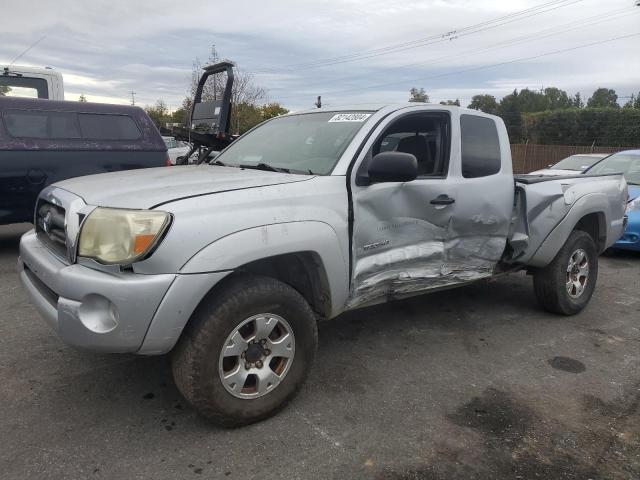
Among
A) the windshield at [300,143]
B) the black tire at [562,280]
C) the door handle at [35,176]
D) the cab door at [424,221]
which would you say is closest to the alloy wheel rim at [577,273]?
the black tire at [562,280]

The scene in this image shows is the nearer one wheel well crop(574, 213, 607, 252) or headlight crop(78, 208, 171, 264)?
headlight crop(78, 208, 171, 264)

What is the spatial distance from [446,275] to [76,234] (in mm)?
2519

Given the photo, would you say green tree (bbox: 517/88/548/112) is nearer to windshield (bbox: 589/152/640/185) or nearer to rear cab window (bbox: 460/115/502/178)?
windshield (bbox: 589/152/640/185)

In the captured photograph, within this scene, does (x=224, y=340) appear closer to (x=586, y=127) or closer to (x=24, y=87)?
(x=24, y=87)

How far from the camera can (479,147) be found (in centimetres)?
424

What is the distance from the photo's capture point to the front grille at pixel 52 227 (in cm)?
294

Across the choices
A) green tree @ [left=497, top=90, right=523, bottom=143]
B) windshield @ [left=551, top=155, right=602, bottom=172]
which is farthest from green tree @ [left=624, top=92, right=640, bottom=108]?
windshield @ [left=551, top=155, right=602, bottom=172]

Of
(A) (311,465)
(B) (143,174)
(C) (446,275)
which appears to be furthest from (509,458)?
(B) (143,174)

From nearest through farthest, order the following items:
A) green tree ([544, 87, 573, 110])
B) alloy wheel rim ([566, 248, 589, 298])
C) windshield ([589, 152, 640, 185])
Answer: alloy wheel rim ([566, 248, 589, 298]), windshield ([589, 152, 640, 185]), green tree ([544, 87, 573, 110])

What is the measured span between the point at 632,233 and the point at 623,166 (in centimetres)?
178

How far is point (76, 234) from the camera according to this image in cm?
270

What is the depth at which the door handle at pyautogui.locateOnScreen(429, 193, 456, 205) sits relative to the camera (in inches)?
148

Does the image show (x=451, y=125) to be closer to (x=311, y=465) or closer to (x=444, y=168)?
(x=444, y=168)

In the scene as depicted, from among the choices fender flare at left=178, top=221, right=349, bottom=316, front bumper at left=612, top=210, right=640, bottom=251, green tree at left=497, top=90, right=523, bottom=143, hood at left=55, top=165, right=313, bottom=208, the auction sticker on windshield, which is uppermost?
green tree at left=497, top=90, right=523, bottom=143
